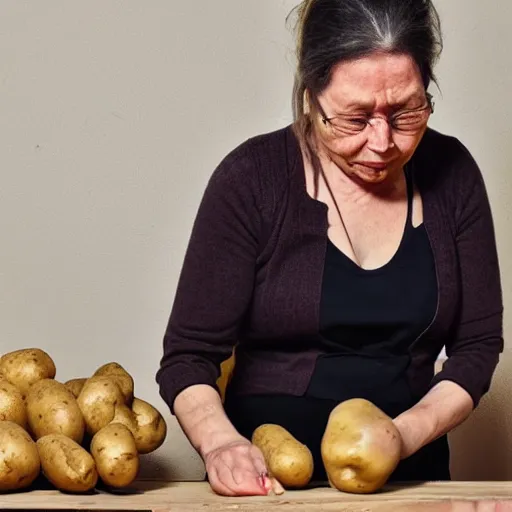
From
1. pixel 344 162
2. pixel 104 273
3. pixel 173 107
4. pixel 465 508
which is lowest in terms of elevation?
pixel 465 508

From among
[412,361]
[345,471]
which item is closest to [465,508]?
[345,471]

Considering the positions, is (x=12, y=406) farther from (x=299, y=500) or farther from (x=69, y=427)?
(x=299, y=500)

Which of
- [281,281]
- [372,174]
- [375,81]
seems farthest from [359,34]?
[281,281]

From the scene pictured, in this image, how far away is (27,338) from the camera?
6.21 feet

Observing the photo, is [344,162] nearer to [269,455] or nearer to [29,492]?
[269,455]

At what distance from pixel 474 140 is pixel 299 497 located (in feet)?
3.30

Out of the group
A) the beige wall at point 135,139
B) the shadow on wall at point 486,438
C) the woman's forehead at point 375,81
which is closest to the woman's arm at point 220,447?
the woman's forehead at point 375,81

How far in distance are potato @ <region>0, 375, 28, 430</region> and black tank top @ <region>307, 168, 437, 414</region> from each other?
0.33 meters

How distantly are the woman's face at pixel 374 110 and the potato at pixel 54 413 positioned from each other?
404 millimetres

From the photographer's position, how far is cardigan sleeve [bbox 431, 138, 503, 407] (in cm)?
132

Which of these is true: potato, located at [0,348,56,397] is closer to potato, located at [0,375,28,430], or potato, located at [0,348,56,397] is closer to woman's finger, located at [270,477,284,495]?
potato, located at [0,375,28,430]

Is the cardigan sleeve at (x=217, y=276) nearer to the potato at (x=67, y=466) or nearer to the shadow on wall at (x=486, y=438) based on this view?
the potato at (x=67, y=466)

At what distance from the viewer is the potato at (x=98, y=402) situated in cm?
125

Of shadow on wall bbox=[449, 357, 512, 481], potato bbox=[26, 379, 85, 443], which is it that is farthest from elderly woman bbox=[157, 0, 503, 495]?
shadow on wall bbox=[449, 357, 512, 481]
